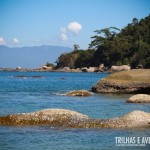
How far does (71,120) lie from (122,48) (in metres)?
134

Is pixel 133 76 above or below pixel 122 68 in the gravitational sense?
below

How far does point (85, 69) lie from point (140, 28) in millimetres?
28299

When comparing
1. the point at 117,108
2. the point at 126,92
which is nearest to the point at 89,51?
the point at 126,92

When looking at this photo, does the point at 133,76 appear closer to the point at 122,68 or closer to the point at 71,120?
the point at 71,120

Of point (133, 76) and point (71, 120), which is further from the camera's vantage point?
point (133, 76)

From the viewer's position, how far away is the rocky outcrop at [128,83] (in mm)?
37656

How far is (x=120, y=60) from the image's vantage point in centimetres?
15375

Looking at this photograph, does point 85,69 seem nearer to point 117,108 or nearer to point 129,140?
point 117,108

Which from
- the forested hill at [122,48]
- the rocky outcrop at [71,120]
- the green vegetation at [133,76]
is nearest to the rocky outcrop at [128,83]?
the green vegetation at [133,76]

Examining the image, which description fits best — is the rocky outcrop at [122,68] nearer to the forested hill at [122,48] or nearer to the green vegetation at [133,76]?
the forested hill at [122,48]

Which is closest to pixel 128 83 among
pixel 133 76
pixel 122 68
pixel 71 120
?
pixel 133 76

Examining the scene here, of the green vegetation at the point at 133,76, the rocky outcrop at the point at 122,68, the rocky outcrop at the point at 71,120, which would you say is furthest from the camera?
the rocky outcrop at the point at 122,68

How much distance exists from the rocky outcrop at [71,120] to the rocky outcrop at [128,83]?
17875 mm

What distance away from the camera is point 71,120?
19.7m
